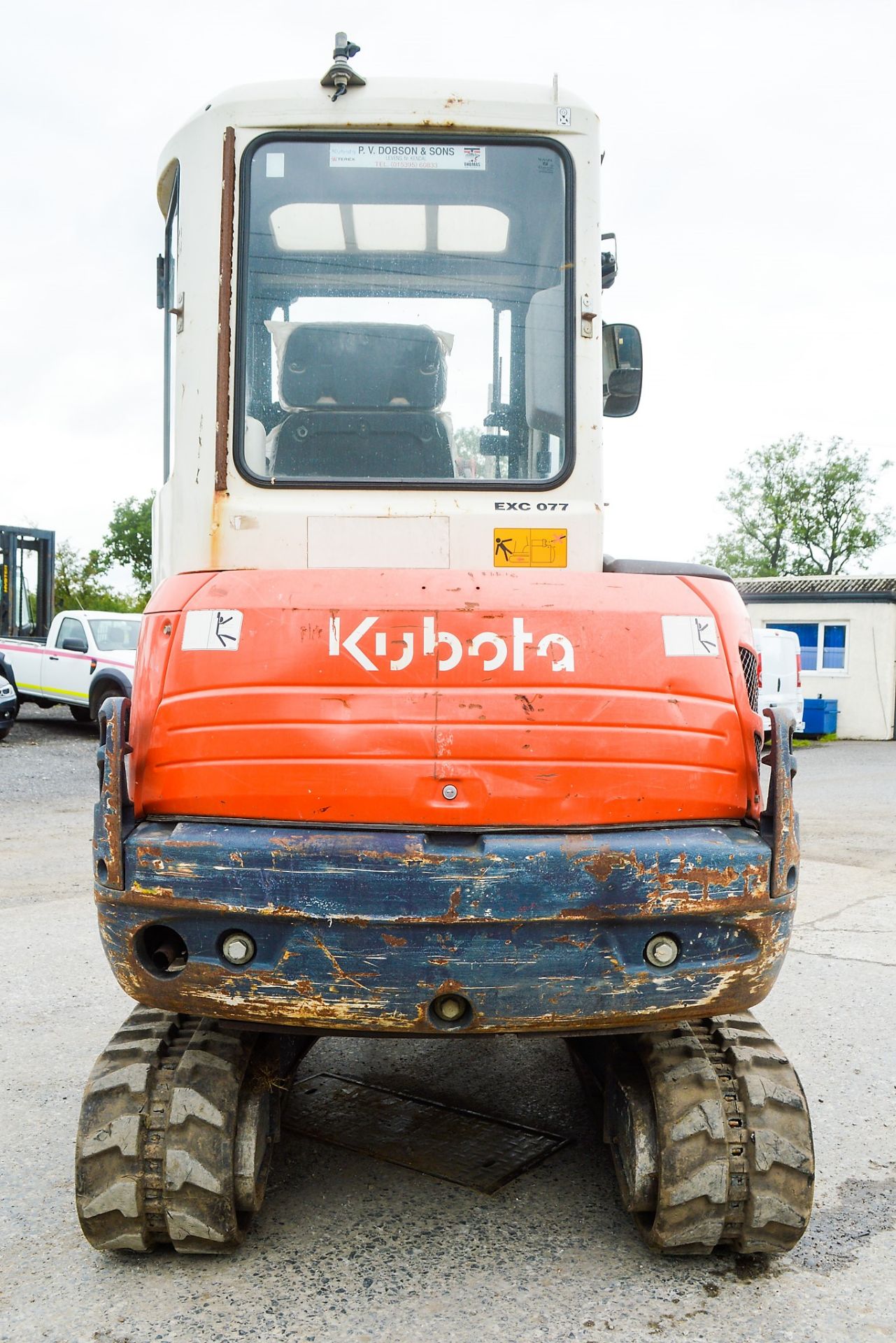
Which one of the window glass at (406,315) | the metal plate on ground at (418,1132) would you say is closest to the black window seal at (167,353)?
the window glass at (406,315)

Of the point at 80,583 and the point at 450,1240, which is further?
the point at 80,583

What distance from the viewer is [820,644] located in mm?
29406

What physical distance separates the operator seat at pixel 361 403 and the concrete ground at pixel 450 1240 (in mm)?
2120

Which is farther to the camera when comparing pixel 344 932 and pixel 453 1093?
pixel 453 1093

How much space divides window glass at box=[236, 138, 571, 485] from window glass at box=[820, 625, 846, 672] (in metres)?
27.2

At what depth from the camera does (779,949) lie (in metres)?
2.93

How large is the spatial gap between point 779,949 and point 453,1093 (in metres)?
1.85

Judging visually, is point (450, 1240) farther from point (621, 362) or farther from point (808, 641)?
point (808, 641)

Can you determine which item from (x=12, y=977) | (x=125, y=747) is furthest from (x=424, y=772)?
(x=12, y=977)

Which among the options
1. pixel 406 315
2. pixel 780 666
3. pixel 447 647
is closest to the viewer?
pixel 447 647

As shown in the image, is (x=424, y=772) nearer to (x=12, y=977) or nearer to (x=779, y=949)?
(x=779, y=949)

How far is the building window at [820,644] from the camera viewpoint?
2916cm

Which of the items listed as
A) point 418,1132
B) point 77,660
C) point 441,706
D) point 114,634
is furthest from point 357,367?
point 114,634

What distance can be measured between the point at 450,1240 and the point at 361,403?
236 cm
